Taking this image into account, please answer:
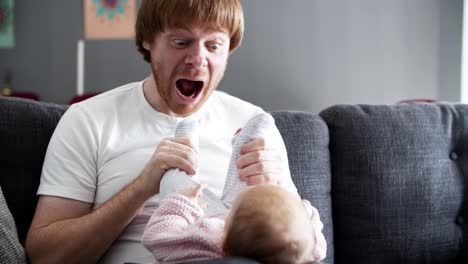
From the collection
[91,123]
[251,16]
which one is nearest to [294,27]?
[251,16]

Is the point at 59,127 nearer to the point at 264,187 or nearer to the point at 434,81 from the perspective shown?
the point at 264,187

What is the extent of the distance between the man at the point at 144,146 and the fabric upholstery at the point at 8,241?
0.04 metres

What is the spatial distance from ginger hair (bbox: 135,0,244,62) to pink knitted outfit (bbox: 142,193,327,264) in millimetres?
511

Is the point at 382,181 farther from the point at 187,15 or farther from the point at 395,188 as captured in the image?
the point at 187,15

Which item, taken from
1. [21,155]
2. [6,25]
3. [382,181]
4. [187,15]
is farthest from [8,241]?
[6,25]

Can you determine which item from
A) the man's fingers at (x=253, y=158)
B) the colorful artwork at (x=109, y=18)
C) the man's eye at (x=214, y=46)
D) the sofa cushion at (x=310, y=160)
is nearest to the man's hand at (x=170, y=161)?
the man's fingers at (x=253, y=158)

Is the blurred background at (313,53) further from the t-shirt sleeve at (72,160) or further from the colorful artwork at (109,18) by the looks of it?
the t-shirt sleeve at (72,160)

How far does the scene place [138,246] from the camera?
1220 millimetres

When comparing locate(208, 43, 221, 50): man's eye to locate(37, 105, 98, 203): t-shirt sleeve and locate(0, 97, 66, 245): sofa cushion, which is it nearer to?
locate(37, 105, 98, 203): t-shirt sleeve

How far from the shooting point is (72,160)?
3.96 feet

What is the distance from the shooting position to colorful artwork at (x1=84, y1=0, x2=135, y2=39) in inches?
144

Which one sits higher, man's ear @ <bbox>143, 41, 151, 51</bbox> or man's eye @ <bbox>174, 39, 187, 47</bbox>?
man's eye @ <bbox>174, 39, 187, 47</bbox>

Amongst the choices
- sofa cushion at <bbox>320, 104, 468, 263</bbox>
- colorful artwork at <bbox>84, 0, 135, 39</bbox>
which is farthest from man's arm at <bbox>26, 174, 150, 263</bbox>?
colorful artwork at <bbox>84, 0, 135, 39</bbox>

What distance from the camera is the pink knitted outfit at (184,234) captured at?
0.89 metres
